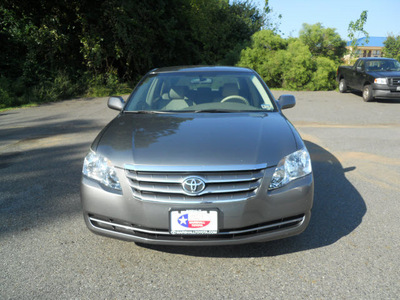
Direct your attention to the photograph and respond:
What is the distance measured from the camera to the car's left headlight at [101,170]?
8.53ft

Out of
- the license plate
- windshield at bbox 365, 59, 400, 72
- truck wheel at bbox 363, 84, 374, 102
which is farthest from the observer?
windshield at bbox 365, 59, 400, 72

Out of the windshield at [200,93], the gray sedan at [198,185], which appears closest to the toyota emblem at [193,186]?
the gray sedan at [198,185]

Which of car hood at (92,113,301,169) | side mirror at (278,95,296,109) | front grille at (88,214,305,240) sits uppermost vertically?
side mirror at (278,95,296,109)

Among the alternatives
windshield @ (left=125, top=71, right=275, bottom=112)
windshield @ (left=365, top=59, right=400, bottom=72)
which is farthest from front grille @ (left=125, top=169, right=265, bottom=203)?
windshield @ (left=365, top=59, right=400, bottom=72)

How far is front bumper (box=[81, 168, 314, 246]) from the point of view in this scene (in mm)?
2410

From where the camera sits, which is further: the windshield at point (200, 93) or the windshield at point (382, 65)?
the windshield at point (382, 65)

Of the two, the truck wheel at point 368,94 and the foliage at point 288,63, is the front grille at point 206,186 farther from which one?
the foliage at point 288,63

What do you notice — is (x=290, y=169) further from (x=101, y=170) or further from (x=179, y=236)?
(x=101, y=170)

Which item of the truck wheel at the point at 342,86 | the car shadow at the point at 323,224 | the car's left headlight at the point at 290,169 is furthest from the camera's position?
the truck wheel at the point at 342,86

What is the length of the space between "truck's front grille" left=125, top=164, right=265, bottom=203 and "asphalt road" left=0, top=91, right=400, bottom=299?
23.1 inches

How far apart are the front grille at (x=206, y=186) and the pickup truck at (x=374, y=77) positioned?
12.0 meters

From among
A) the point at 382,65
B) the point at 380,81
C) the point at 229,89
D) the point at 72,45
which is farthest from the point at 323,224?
the point at 72,45

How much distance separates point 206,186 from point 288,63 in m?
16.7

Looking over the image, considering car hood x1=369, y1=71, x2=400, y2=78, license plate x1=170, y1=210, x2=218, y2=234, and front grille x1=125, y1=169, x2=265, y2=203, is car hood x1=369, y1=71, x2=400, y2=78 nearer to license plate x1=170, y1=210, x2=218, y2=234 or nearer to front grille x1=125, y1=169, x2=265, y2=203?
front grille x1=125, y1=169, x2=265, y2=203
